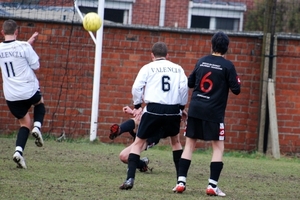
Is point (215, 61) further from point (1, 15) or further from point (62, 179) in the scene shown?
point (1, 15)

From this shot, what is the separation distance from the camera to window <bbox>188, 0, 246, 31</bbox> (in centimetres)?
1728

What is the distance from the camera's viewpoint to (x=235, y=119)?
42.8ft

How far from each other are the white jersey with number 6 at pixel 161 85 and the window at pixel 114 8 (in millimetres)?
5678

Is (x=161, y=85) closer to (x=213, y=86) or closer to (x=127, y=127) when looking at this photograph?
(x=213, y=86)

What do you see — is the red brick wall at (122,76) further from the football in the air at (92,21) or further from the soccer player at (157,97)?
the soccer player at (157,97)

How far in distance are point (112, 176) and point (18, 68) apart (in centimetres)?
186

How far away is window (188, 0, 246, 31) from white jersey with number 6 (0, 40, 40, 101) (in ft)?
26.9

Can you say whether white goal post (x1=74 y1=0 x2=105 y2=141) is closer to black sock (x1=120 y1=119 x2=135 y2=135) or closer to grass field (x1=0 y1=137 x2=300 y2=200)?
grass field (x1=0 y1=137 x2=300 y2=200)

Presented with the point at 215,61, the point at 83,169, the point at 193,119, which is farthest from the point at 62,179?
the point at 215,61

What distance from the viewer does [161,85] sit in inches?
311

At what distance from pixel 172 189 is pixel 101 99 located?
17.6ft

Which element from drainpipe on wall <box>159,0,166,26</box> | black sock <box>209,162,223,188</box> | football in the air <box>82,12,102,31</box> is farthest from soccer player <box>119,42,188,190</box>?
drainpipe on wall <box>159,0,166,26</box>

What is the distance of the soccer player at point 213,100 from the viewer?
7703mm

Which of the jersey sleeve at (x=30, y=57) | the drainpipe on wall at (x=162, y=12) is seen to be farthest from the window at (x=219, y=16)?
the jersey sleeve at (x=30, y=57)
